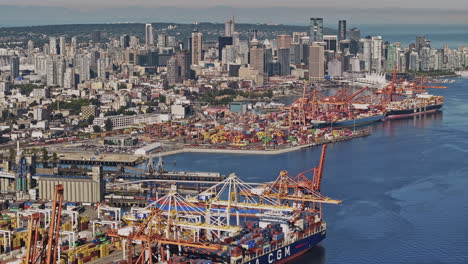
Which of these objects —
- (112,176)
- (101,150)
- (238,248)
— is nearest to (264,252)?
(238,248)

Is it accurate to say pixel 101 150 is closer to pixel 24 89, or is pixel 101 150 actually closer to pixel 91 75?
pixel 24 89

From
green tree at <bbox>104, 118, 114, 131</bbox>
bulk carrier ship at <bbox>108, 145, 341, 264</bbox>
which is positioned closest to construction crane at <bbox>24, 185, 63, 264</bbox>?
bulk carrier ship at <bbox>108, 145, 341, 264</bbox>

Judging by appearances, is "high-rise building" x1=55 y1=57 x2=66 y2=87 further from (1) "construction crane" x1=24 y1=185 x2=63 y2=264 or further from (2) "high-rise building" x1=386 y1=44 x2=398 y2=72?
(1) "construction crane" x1=24 y1=185 x2=63 y2=264

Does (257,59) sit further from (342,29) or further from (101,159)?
(101,159)

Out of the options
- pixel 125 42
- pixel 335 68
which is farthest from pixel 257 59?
pixel 125 42

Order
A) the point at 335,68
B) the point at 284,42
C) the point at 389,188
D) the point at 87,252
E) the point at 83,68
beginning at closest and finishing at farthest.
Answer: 1. the point at 87,252
2. the point at 389,188
3. the point at 83,68
4. the point at 335,68
5. the point at 284,42

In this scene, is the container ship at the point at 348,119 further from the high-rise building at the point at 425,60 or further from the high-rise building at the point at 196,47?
the high-rise building at the point at 196,47
